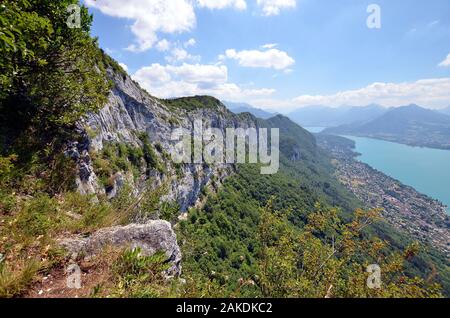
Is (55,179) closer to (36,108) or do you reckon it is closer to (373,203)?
(36,108)

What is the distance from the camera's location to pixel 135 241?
6461 mm

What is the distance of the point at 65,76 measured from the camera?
11.4m

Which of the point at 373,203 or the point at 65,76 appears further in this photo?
the point at 373,203

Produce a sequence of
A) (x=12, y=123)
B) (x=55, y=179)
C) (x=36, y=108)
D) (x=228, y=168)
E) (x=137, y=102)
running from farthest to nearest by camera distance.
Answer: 1. (x=228, y=168)
2. (x=137, y=102)
3. (x=36, y=108)
4. (x=12, y=123)
5. (x=55, y=179)

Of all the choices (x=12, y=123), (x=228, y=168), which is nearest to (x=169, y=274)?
(x=12, y=123)

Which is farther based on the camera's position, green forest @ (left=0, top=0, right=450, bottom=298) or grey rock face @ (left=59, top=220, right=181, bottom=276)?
grey rock face @ (left=59, top=220, right=181, bottom=276)

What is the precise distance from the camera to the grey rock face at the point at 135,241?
5934 millimetres

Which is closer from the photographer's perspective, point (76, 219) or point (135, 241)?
point (135, 241)

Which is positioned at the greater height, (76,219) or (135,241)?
(76,219)

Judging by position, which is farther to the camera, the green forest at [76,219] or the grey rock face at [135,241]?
the grey rock face at [135,241]

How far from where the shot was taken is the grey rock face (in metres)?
5.93

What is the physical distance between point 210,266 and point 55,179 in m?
40.5
